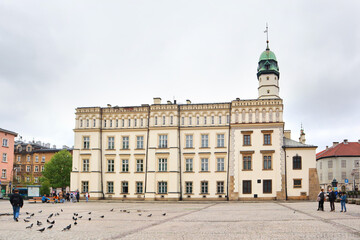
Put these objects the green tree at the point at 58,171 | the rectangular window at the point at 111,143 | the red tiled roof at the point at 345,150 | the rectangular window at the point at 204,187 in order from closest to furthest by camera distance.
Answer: the rectangular window at the point at 204,187 → the rectangular window at the point at 111,143 → the green tree at the point at 58,171 → the red tiled roof at the point at 345,150

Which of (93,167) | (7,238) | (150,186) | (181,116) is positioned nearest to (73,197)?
(93,167)

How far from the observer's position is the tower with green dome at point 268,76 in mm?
60688

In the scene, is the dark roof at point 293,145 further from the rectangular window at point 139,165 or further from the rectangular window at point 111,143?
the rectangular window at point 111,143

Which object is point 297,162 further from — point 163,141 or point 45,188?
point 45,188

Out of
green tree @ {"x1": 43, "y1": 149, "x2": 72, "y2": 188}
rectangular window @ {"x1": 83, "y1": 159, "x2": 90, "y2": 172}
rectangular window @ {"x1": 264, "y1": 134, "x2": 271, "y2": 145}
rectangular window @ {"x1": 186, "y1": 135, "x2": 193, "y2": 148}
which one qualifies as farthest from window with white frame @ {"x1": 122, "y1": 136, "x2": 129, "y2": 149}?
green tree @ {"x1": 43, "y1": 149, "x2": 72, "y2": 188}

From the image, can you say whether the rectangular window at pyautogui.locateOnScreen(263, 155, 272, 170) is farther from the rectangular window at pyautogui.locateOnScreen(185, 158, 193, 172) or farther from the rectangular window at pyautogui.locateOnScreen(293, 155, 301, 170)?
the rectangular window at pyautogui.locateOnScreen(185, 158, 193, 172)

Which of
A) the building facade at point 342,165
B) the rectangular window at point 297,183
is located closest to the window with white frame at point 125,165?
the rectangular window at point 297,183

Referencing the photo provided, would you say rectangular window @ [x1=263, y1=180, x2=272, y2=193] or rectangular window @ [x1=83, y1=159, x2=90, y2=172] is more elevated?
rectangular window @ [x1=83, y1=159, x2=90, y2=172]

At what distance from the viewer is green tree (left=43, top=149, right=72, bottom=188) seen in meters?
79.7

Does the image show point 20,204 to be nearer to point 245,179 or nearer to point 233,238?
point 233,238

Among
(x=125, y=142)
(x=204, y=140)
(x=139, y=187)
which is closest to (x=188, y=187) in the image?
(x=204, y=140)

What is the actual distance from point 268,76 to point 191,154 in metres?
18.3

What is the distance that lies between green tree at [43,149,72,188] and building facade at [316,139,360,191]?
57976 millimetres

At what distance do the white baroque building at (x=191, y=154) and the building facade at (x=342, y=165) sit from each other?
134ft
